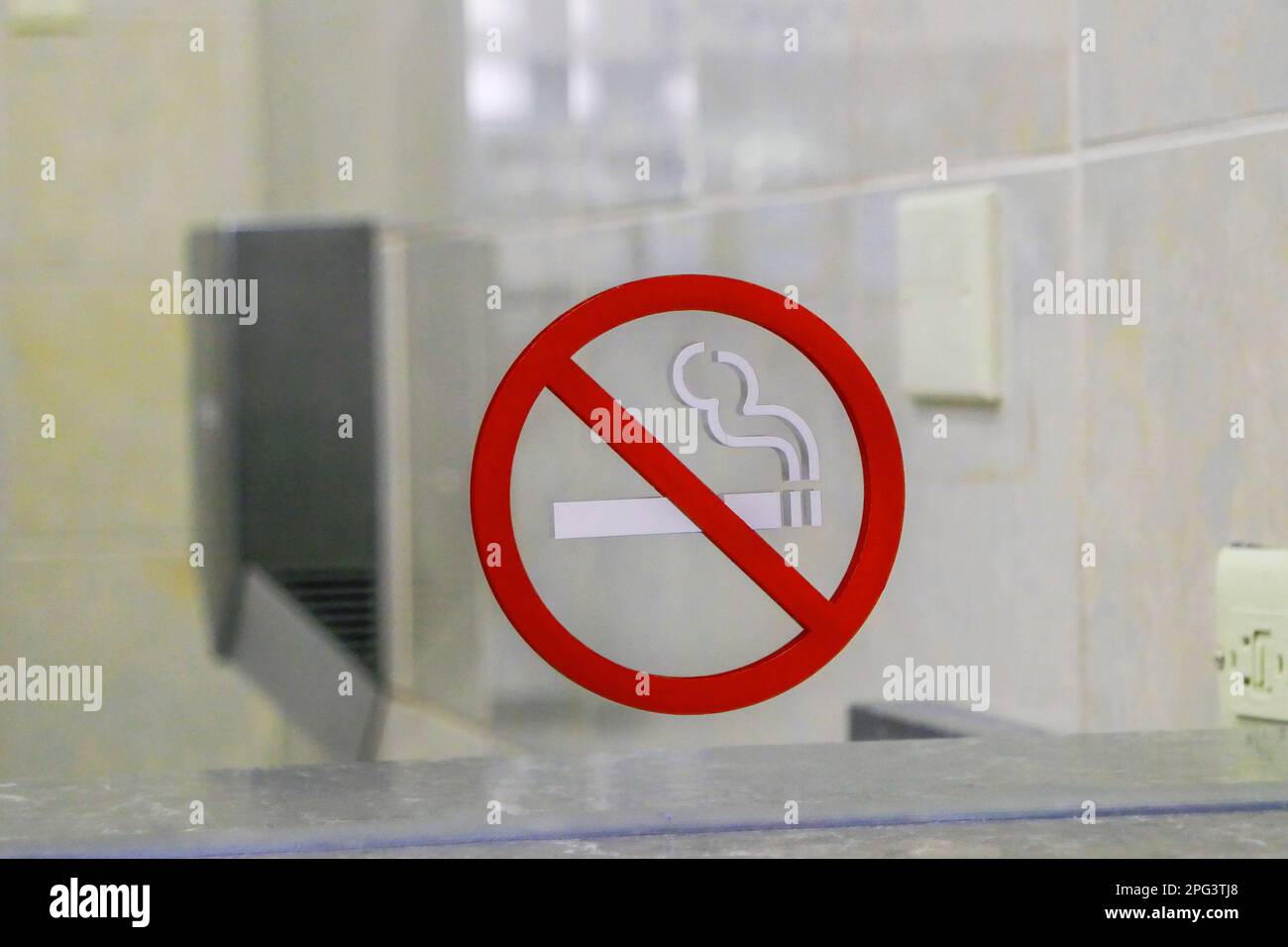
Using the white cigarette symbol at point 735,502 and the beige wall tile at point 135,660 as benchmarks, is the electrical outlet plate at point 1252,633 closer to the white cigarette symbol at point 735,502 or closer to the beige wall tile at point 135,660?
the white cigarette symbol at point 735,502

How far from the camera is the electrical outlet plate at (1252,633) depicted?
44 cm

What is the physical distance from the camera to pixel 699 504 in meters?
0.34

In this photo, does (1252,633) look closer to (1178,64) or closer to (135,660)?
(1178,64)

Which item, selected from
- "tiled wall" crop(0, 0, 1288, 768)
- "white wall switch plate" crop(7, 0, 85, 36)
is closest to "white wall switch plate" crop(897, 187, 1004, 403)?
"tiled wall" crop(0, 0, 1288, 768)

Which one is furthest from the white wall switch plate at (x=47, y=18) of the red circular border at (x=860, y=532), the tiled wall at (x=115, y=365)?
the red circular border at (x=860, y=532)

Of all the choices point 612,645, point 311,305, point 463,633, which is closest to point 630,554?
point 612,645

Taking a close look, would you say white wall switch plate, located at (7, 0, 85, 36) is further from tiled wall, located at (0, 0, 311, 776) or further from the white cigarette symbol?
the white cigarette symbol

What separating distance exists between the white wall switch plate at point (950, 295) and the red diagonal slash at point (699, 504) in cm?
26

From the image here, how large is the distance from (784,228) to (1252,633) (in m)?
0.31

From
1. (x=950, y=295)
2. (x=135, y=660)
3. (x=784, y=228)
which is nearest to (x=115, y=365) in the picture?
(x=135, y=660)

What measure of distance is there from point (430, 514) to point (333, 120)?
0.27 metres

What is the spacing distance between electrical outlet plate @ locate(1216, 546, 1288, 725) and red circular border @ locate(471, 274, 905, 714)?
0.15 m
